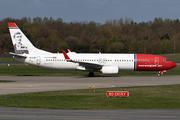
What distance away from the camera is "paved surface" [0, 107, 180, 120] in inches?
581

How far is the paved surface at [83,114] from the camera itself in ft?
48.4

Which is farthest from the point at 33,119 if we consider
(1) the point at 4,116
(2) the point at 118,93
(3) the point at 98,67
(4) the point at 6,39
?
(4) the point at 6,39

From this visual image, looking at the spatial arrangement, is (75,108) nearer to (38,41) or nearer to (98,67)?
(98,67)

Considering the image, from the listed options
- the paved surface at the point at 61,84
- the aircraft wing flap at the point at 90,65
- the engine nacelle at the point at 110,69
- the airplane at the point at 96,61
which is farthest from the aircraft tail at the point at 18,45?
the engine nacelle at the point at 110,69

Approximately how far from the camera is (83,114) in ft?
52.1

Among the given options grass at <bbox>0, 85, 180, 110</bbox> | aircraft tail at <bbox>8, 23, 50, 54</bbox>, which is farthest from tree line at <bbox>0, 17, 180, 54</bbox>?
grass at <bbox>0, 85, 180, 110</bbox>

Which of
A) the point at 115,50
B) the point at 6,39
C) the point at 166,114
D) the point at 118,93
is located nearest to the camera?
the point at 166,114

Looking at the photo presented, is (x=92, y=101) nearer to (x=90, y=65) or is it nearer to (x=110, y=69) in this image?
(x=110, y=69)

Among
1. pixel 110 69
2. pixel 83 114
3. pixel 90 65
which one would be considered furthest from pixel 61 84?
pixel 83 114

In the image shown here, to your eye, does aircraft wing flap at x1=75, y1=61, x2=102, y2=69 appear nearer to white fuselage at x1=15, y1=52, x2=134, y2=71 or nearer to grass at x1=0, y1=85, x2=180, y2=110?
white fuselage at x1=15, y1=52, x2=134, y2=71

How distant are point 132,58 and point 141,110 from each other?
85.4ft

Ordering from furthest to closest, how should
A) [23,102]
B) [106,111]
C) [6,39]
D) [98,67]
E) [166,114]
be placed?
1. [6,39]
2. [98,67]
3. [23,102]
4. [106,111]
5. [166,114]

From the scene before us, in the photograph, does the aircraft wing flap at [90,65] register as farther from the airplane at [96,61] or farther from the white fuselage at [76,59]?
the white fuselage at [76,59]

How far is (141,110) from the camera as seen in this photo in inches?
675
